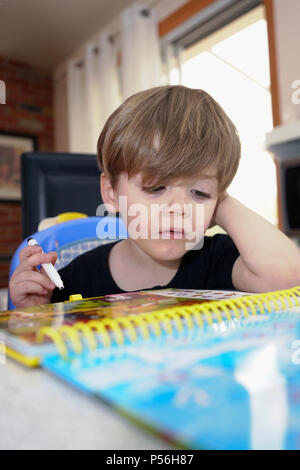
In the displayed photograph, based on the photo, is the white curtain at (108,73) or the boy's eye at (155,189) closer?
the boy's eye at (155,189)

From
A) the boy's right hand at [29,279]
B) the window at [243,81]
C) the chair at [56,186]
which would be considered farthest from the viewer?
the window at [243,81]

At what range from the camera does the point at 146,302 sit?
0.45 meters

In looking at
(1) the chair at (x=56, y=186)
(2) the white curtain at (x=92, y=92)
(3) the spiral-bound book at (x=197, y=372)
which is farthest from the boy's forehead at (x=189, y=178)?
(2) the white curtain at (x=92, y=92)

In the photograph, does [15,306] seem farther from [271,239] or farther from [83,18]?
[83,18]

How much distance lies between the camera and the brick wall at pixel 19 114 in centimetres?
393

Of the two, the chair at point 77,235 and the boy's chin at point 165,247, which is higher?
the chair at point 77,235

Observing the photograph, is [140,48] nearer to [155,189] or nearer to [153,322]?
[155,189]

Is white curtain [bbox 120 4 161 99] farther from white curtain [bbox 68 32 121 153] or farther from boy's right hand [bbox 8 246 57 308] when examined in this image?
boy's right hand [bbox 8 246 57 308]

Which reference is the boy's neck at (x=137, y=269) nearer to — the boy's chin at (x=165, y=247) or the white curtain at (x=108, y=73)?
the boy's chin at (x=165, y=247)

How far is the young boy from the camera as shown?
69 cm

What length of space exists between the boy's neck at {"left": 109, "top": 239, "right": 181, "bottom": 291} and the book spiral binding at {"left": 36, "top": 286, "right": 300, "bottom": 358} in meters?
0.44

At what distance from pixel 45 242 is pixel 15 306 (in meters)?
0.19

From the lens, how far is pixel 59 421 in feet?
0.63

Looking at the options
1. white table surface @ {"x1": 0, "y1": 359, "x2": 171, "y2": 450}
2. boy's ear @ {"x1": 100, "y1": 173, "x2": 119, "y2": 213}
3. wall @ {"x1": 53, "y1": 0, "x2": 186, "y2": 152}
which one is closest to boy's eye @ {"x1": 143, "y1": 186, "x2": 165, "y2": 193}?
boy's ear @ {"x1": 100, "y1": 173, "x2": 119, "y2": 213}
